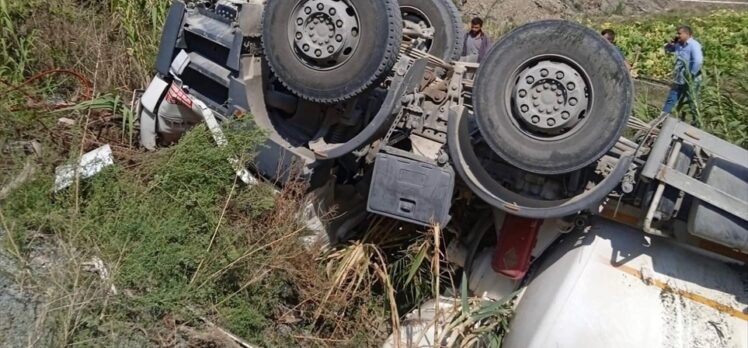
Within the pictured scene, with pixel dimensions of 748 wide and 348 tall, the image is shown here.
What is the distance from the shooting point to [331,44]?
380 cm

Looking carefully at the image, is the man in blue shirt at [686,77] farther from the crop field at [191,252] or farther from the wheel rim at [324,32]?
the wheel rim at [324,32]

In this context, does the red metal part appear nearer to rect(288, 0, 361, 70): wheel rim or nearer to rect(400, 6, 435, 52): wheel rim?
rect(288, 0, 361, 70): wheel rim

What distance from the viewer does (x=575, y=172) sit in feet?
11.9

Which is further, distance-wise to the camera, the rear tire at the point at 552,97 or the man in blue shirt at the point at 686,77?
the man in blue shirt at the point at 686,77

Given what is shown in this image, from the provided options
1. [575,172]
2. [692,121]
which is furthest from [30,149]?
[692,121]

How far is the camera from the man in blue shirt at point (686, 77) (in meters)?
4.69

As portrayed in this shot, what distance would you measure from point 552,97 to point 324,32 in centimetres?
116

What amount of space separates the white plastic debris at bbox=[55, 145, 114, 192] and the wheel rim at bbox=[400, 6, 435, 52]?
1890mm

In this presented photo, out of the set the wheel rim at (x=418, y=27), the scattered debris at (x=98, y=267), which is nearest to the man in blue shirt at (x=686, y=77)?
the wheel rim at (x=418, y=27)

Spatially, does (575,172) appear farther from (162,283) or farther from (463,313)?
(162,283)

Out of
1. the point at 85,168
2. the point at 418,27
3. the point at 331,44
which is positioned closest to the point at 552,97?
the point at 331,44

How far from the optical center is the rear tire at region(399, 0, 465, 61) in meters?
4.86

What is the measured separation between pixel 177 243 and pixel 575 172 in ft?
6.54

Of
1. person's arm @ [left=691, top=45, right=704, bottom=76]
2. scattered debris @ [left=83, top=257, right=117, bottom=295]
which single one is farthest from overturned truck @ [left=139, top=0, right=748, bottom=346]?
person's arm @ [left=691, top=45, right=704, bottom=76]
